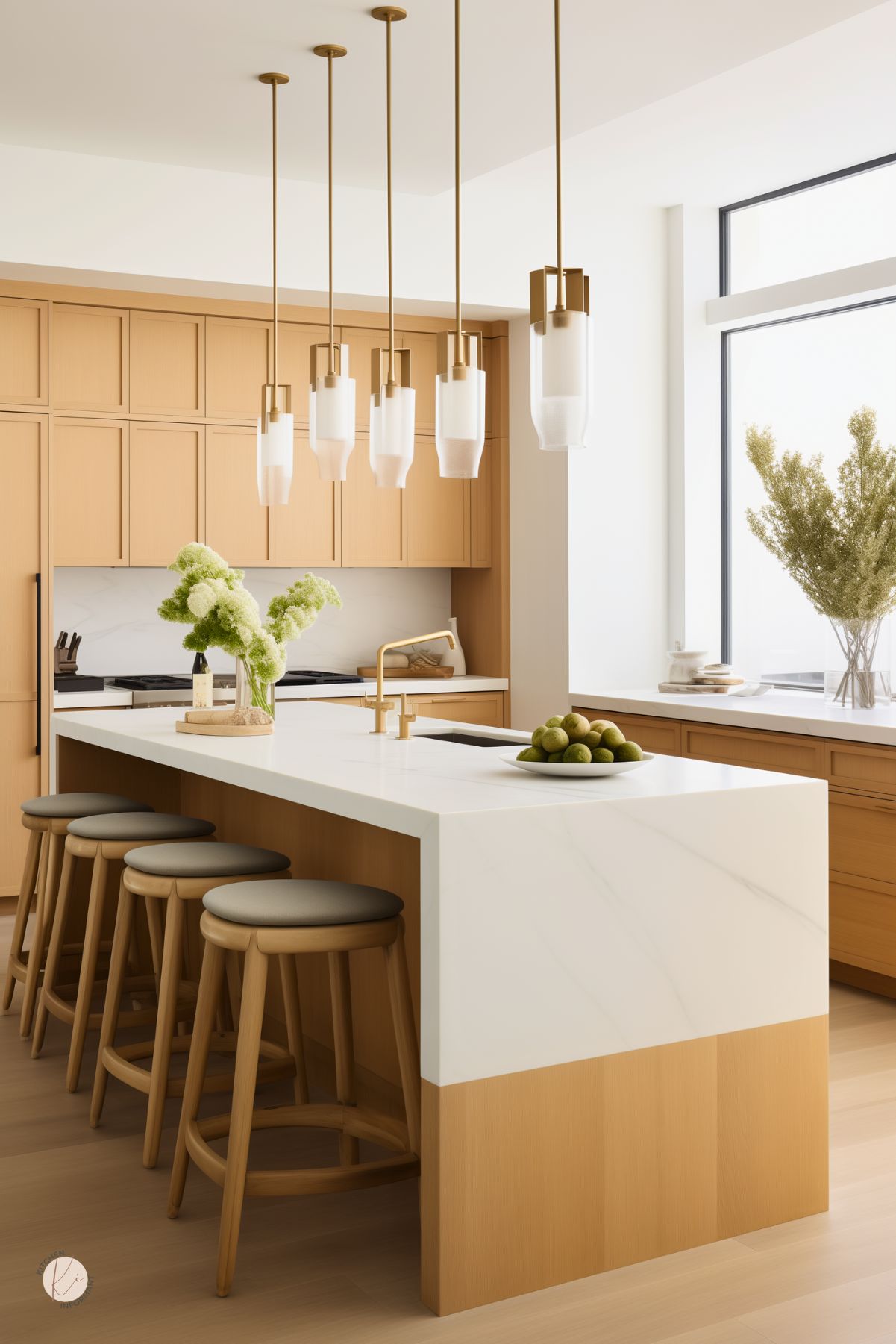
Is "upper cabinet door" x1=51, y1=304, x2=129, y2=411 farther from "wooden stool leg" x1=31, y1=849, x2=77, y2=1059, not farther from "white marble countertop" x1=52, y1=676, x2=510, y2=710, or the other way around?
"wooden stool leg" x1=31, y1=849, x2=77, y2=1059

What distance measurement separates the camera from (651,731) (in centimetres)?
536

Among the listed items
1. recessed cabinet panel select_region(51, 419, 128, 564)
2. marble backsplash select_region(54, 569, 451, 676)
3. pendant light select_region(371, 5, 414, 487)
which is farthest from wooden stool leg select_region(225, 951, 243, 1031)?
marble backsplash select_region(54, 569, 451, 676)

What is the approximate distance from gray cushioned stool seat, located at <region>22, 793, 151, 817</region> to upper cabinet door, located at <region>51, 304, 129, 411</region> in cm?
209

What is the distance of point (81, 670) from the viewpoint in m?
6.01

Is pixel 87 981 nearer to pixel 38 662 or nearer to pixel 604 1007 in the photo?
pixel 604 1007

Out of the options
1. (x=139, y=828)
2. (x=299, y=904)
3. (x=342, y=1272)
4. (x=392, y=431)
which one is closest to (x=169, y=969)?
(x=299, y=904)

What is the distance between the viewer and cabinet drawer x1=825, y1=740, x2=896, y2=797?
422 centimetres

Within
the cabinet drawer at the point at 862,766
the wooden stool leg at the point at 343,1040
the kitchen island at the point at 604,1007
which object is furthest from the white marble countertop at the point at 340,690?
the kitchen island at the point at 604,1007

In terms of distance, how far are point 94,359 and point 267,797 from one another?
8.38ft

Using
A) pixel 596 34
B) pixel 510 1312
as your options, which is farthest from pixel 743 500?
pixel 510 1312

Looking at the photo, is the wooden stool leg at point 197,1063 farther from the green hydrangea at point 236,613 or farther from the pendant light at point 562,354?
the pendant light at point 562,354

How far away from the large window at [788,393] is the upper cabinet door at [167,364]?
2456mm

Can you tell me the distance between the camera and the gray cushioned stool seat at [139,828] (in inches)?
137

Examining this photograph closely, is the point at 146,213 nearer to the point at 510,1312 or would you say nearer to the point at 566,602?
the point at 566,602
